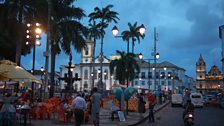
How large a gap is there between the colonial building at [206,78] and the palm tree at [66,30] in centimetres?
12711

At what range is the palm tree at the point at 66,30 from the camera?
3519cm

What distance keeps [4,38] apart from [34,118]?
2429 cm

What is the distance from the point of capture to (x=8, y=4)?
31.0 metres

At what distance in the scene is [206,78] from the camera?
160 meters

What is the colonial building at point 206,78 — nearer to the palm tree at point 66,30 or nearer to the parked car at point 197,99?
the parked car at point 197,99

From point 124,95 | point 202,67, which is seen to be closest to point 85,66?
point 202,67

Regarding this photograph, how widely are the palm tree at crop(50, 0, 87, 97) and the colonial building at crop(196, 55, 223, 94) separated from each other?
417 feet

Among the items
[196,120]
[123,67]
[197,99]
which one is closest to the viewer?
[196,120]

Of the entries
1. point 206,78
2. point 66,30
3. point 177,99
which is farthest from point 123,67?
point 206,78

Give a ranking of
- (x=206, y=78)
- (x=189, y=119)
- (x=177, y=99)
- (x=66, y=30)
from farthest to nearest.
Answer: (x=206, y=78) → (x=177, y=99) → (x=66, y=30) → (x=189, y=119)

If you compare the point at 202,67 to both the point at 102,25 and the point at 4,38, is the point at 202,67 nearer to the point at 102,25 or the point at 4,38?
the point at 102,25

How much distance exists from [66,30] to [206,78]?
13357cm

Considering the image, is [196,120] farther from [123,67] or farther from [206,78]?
[206,78]

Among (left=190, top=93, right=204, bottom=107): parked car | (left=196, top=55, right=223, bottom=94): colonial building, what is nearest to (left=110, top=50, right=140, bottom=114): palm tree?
(left=190, top=93, right=204, bottom=107): parked car
